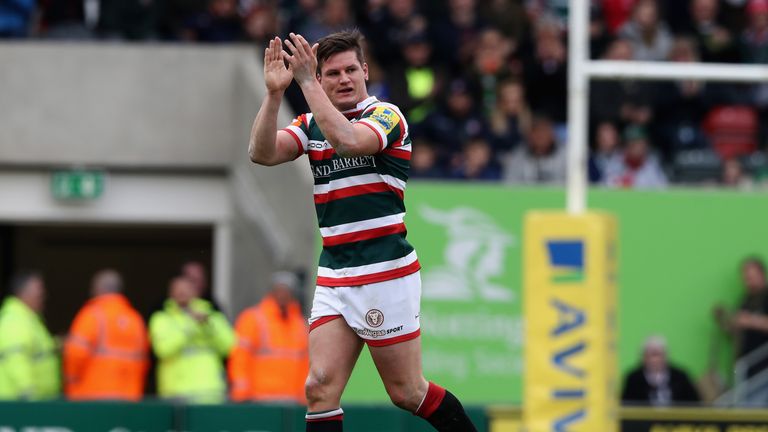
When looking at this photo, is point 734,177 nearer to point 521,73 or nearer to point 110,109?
point 521,73

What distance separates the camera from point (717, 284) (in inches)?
503

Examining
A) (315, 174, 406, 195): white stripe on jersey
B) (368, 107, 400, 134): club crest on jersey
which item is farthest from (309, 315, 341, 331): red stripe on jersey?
(368, 107, 400, 134): club crest on jersey

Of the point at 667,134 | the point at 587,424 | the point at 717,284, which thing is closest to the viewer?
the point at 587,424

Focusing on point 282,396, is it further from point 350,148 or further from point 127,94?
point 350,148

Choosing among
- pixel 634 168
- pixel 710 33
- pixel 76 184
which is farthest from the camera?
pixel 76 184

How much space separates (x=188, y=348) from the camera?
1197 cm

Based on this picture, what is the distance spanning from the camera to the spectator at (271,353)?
11.9m

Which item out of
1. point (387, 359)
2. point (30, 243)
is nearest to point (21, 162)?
point (30, 243)

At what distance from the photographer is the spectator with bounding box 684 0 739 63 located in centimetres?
1437

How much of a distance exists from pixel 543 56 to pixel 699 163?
210 cm

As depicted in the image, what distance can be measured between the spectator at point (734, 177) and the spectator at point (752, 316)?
1013 mm

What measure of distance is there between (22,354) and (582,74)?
4.84m

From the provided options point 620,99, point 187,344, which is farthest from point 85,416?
point 620,99

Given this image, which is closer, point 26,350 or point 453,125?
point 26,350
